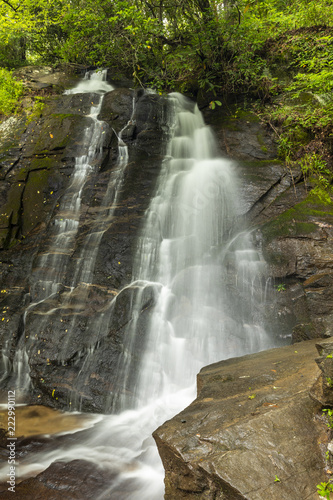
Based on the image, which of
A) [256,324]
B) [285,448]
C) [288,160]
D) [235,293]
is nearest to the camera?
[285,448]

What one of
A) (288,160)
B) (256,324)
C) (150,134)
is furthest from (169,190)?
(256,324)

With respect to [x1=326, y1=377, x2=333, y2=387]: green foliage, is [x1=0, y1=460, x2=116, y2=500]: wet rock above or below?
below

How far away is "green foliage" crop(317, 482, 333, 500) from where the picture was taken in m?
2.04

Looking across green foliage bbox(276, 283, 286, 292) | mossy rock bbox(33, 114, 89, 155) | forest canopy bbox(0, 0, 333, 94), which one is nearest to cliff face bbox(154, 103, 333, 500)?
green foliage bbox(276, 283, 286, 292)

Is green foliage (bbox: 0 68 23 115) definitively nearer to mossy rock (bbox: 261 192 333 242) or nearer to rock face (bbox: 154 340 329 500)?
mossy rock (bbox: 261 192 333 242)

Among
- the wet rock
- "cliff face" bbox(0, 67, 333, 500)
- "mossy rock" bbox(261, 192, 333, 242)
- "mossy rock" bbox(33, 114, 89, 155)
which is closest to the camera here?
"cliff face" bbox(0, 67, 333, 500)

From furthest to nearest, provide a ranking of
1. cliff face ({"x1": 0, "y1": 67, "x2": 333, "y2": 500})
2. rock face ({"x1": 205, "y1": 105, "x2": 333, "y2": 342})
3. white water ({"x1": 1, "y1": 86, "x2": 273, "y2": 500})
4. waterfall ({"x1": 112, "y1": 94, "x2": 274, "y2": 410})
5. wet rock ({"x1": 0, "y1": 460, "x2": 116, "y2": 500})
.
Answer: waterfall ({"x1": 112, "y1": 94, "x2": 274, "y2": 410}), rock face ({"x1": 205, "y1": 105, "x2": 333, "y2": 342}), white water ({"x1": 1, "y1": 86, "x2": 273, "y2": 500}), wet rock ({"x1": 0, "y1": 460, "x2": 116, "y2": 500}), cliff face ({"x1": 0, "y1": 67, "x2": 333, "y2": 500})

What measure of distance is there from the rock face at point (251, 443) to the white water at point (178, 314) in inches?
46.7

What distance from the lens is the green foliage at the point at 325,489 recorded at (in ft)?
6.71

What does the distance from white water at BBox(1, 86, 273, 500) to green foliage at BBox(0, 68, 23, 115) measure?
5961 millimetres

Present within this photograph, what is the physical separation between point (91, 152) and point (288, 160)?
17.9 ft

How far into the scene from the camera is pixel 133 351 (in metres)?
5.76

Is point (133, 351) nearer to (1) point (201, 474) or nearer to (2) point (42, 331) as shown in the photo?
(2) point (42, 331)

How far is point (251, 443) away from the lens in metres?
2.37
